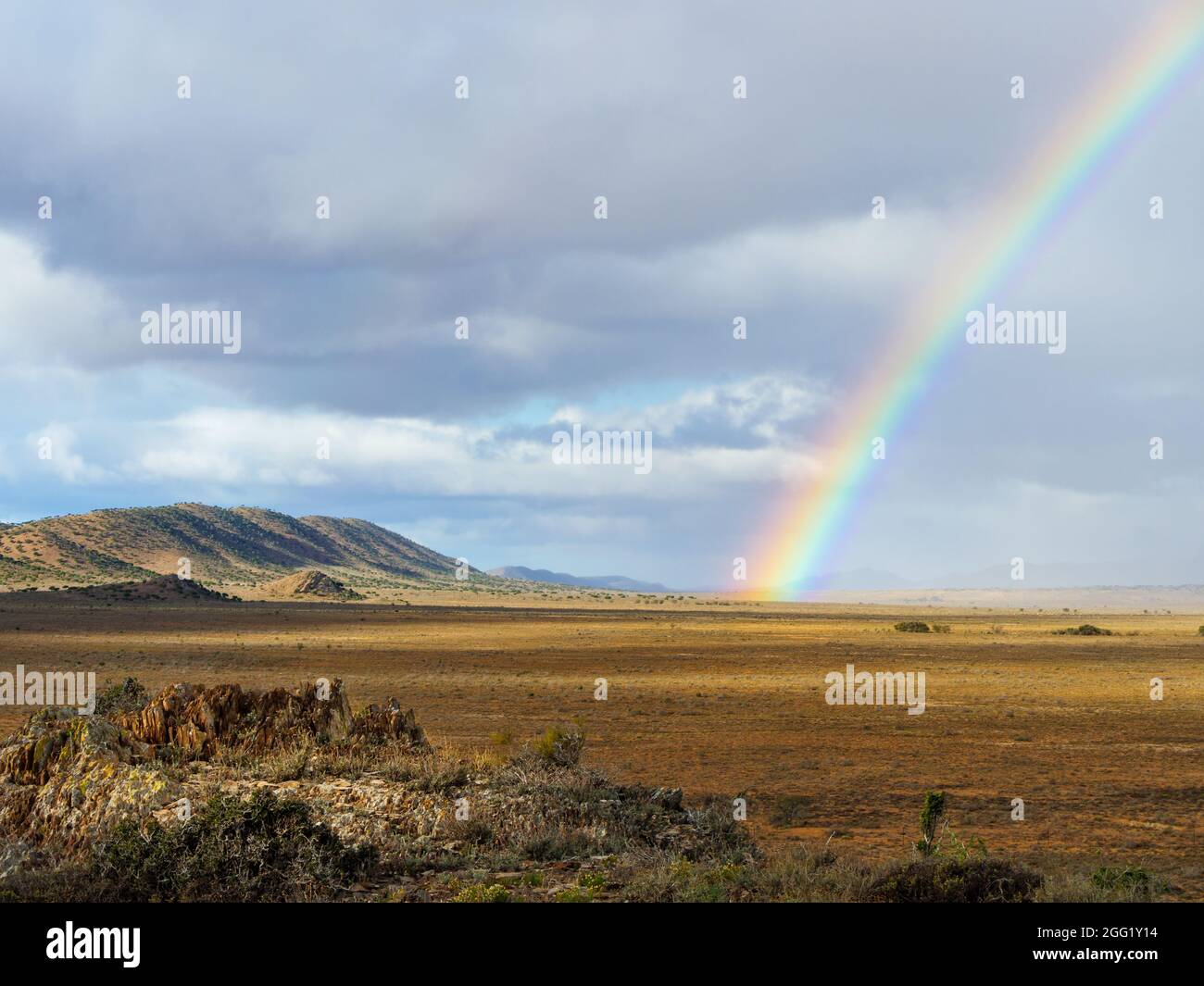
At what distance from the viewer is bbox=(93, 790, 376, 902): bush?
8102 mm

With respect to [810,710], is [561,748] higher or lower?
higher

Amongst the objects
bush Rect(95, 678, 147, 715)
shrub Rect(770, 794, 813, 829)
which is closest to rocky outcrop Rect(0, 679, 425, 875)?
bush Rect(95, 678, 147, 715)

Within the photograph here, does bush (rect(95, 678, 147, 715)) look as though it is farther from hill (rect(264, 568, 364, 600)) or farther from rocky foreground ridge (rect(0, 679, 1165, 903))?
hill (rect(264, 568, 364, 600))

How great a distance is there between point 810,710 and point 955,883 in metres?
24.7

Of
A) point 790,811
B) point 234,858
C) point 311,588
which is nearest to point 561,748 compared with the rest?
point 234,858

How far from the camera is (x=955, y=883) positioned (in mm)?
8164

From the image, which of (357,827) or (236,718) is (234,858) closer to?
(357,827)

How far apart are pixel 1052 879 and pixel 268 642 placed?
53930mm

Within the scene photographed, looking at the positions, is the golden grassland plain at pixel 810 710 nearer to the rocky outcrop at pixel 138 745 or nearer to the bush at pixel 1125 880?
the bush at pixel 1125 880

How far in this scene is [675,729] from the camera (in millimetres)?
27047
